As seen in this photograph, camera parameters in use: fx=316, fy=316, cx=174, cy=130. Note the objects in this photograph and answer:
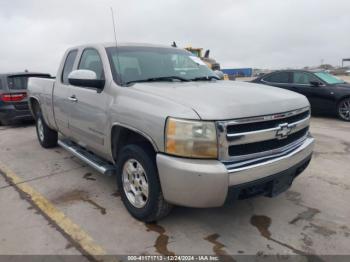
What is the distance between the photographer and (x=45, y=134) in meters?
6.03

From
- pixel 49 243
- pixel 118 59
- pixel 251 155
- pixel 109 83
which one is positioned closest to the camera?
pixel 251 155

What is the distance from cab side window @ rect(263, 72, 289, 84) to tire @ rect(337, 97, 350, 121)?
1.74m

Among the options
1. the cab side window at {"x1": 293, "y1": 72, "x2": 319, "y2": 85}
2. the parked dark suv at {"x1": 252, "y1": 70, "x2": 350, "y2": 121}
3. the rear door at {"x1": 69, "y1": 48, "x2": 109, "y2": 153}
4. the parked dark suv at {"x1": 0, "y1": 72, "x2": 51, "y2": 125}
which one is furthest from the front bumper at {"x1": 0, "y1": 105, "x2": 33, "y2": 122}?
the cab side window at {"x1": 293, "y1": 72, "x2": 319, "y2": 85}

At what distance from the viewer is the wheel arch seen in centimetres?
308

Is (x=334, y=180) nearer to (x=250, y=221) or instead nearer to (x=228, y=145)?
(x=250, y=221)

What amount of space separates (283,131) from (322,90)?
706 centimetres

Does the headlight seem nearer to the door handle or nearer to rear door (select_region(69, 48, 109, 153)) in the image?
rear door (select_region(69, 48, 109, 153))

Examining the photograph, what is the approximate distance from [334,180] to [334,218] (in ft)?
3.80

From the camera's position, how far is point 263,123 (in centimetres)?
274

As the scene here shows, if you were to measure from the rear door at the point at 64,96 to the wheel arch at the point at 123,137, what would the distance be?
4.21 ft

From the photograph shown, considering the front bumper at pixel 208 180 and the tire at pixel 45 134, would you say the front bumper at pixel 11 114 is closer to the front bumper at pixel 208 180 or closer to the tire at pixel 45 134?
the tire at pixel 45 134

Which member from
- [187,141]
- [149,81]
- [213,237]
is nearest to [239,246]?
[213,237]

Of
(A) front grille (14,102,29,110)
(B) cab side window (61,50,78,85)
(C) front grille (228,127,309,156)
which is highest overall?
(B) cab side window (61,50,78,85)

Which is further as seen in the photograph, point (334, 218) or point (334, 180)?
point (334, 180)
